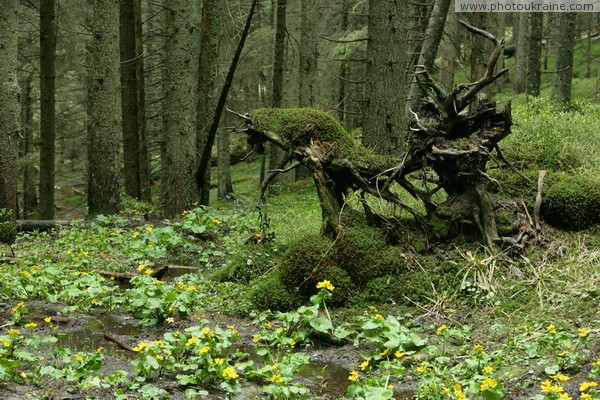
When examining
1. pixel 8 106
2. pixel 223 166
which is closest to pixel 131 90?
pixel 8 106

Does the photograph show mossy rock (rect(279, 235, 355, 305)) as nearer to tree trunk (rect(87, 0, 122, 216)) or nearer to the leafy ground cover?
the leafy ground cover

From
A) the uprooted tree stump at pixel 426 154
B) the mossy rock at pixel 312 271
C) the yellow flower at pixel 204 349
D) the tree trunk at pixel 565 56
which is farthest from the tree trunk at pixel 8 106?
the tree trunk at pixel 565 56

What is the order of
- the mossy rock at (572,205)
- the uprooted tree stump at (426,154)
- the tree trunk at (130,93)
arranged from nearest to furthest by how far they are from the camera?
the uprooted tree stump at (426,154) → the mossy rock at (572,205) → the tree trunk at (130,93)

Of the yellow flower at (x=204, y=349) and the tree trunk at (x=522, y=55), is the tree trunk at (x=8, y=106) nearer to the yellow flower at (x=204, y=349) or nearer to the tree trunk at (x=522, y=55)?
the yellow flower at (x=204, y=349)

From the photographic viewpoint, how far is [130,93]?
15750 millimetres

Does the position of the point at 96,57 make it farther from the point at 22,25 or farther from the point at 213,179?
the point at 213,179

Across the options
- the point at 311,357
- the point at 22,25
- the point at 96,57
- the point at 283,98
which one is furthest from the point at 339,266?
the point at 22,25

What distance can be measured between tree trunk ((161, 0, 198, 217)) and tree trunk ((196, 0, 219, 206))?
721mm

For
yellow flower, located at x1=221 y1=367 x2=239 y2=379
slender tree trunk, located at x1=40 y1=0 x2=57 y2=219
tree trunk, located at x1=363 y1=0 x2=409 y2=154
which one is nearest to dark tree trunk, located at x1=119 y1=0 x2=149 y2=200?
slender tree trunk, located at x1=40 y1=0 x2=57 y2=219

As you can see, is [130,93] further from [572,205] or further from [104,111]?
[572,205]

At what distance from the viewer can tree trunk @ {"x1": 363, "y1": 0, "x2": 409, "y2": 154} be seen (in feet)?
35.5

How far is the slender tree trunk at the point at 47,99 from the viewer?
14367mm

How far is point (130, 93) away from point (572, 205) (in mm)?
11782

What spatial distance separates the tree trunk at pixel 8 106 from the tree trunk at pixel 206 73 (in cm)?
348
